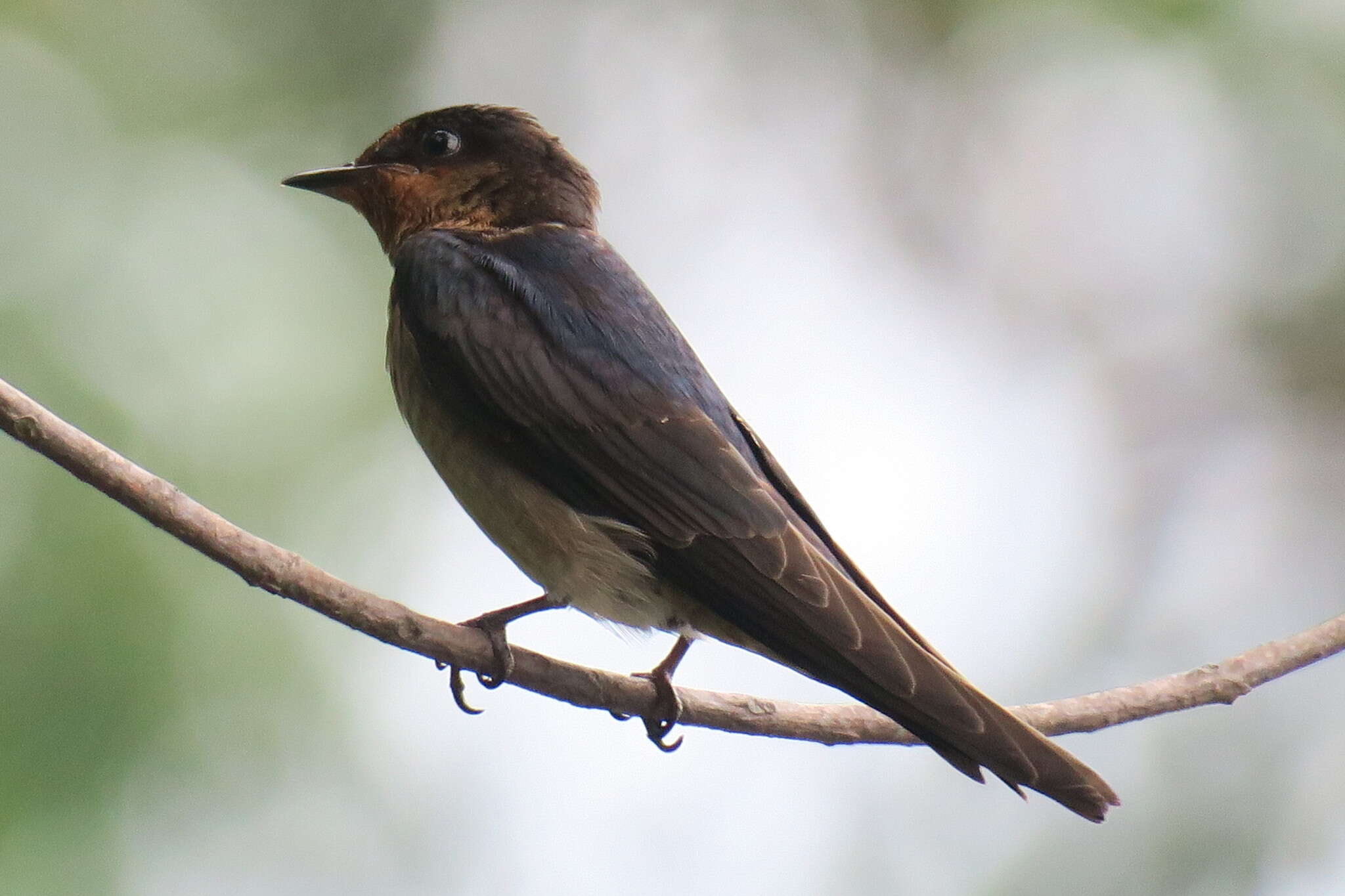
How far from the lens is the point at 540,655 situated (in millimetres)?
2822

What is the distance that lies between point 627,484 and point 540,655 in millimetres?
391

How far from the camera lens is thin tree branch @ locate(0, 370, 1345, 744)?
2203 mm

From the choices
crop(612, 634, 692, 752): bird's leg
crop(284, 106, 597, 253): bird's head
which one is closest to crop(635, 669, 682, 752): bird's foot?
crop(612, 634, 692, 752): bird's leg

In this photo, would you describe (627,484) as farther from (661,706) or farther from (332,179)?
(332,179)

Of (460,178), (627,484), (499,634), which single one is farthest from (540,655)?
(460,178)

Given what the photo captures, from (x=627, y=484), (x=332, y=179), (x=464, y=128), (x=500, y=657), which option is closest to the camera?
(x=500, y=657)

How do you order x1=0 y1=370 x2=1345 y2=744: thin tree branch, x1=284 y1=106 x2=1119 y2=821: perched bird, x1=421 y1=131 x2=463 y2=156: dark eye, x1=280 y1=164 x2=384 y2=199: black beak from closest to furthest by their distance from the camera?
1. x1=0 y1=370 x2=1345 y2=744: thin tree branch
2. x1=284 y1=106 x2=1119 y2=821: perched bird
3. x1=280 y1=164 x2=384 y2=199: black beak
4. x1=421 y1=131 x2=463 y2=156: dark eye

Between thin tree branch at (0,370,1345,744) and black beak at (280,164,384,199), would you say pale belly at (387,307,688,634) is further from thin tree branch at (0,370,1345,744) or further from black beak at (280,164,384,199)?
black beak at (280,164,384,199)

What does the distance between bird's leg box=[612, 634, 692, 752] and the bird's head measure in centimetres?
118

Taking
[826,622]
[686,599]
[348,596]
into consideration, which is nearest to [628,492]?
[686,599]

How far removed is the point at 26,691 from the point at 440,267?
155 cm

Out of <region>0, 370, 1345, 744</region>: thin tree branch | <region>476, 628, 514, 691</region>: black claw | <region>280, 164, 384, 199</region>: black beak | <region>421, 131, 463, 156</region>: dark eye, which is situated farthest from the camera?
<region>421, 131, 463, 156</region>: dark eye

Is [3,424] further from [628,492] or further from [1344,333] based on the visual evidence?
[1344,333]

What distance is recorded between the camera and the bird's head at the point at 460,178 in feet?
12.2
